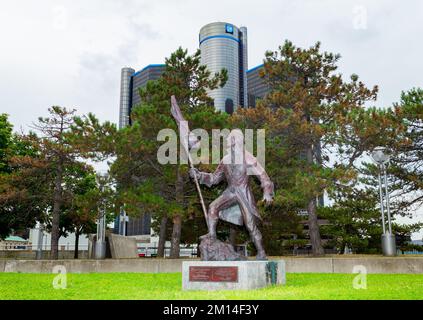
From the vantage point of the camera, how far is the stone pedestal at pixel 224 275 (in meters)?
7.68

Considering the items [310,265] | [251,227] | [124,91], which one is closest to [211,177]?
[251,227]

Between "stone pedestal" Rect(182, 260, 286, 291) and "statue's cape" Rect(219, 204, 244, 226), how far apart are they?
1106mm

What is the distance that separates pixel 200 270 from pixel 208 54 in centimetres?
12878

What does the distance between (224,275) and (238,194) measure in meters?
1.96

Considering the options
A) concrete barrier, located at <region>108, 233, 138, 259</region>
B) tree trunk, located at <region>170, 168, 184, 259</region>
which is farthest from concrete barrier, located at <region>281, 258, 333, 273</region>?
concrete barrier, located at <region>108, 233, 138, 259</region>

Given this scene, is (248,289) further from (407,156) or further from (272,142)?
(407,156)

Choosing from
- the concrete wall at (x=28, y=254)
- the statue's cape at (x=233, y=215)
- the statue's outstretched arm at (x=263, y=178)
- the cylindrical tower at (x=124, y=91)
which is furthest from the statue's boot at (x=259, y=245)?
the cylindrical tower at (x=124, y=91)

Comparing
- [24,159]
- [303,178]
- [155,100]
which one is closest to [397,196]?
[303,178]

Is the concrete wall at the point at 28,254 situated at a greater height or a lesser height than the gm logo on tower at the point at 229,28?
lesser

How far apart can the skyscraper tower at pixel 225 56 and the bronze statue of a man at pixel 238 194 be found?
11677 cm

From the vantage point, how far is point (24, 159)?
1914cm

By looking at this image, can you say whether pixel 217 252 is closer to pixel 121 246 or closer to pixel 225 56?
pixel 121 246

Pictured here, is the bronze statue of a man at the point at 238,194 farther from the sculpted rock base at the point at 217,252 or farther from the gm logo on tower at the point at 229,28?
the gm logo on tower at the point at 229,28

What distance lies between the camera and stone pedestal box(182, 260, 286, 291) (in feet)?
25.2
